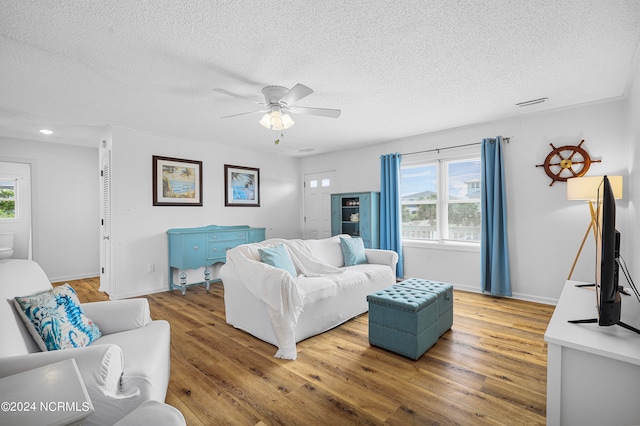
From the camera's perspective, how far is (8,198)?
506cm

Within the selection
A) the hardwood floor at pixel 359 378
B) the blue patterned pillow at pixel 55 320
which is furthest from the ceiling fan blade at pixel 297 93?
the hardwood floor at pixel 359 378

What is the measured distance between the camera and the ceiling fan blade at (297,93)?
2.41 meters

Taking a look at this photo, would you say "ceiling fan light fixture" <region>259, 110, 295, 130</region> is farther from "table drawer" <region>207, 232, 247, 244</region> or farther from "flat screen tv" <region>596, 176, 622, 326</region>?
"table drawer" <region>207, 232, 247, 244</region>

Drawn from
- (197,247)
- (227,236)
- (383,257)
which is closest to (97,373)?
(383,257)

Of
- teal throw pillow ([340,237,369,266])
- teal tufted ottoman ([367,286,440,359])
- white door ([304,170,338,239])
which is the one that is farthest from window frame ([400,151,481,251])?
teal tufted ottoman ([367,286,440,359])

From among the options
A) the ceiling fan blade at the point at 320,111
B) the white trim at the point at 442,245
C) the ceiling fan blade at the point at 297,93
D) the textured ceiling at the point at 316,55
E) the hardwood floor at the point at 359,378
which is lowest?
the hardwood floor at the point at 359,378

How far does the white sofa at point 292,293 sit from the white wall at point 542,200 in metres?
1.74

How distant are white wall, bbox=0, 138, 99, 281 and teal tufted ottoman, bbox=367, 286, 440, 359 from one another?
5725 millimetres

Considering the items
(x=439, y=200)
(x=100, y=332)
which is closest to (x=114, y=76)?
(x=100, y=332)

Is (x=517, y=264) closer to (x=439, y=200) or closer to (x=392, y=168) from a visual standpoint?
(x=439, y=200)

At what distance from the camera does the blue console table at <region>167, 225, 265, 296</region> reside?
4.60m

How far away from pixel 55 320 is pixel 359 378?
191 cm

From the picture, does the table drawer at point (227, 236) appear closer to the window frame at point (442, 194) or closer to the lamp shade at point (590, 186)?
the window frame at point (442, 194)

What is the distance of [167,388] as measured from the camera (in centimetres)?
208
